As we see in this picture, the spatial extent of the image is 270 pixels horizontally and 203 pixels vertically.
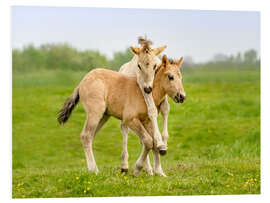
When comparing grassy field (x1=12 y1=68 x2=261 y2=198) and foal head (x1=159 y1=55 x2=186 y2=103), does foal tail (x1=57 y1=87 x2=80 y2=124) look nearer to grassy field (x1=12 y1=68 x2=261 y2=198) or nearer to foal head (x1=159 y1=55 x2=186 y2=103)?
grassy field (x1=12 y1=68 x2=261 y2=198)

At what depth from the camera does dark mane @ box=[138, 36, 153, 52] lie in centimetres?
570

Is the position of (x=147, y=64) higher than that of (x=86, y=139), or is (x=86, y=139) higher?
(x=147, y=64)

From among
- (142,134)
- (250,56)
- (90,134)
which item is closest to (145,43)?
(142,134)

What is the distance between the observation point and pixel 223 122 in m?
10.4

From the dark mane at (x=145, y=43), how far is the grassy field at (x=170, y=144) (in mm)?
1842

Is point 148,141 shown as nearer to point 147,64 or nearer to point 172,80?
point 172,80

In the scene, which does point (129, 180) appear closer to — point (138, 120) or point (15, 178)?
A: point (138, 120)

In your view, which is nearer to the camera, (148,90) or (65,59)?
(148,90)

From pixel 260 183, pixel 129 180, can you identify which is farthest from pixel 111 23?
pixel 260 183

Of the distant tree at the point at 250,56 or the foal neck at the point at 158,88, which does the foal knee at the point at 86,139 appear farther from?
the distant tree at the point at 250,56

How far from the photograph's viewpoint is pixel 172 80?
593 centimetres

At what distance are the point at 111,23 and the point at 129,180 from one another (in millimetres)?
3205

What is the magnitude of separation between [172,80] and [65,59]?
9.93ft

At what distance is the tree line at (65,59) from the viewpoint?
26.1ft
